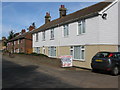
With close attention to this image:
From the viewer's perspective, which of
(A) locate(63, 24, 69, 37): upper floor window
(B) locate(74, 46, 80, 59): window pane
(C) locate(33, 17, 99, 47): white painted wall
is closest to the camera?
(C) locate(33, 17, 99, 47): white painted wall

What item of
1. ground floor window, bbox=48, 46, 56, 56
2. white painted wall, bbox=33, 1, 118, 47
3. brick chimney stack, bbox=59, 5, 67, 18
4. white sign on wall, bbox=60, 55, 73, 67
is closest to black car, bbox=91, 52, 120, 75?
white painted wall, bbox=33, 1, 118, 47

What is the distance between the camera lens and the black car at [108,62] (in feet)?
40.3

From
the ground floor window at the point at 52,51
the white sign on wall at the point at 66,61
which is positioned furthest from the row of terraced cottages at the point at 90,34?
the ground floor window at the point at 52,51

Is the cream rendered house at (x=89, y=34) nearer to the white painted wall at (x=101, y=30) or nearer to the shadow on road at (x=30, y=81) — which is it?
the white painted wall at (x=101, y=30)

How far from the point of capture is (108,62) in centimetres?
1228

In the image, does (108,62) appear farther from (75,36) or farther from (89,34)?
(75,36)

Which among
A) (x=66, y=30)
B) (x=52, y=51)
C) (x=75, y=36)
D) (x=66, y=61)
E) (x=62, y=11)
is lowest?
(x=66, y=61)

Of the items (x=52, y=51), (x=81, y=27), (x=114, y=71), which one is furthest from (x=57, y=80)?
(x=52, y=51)

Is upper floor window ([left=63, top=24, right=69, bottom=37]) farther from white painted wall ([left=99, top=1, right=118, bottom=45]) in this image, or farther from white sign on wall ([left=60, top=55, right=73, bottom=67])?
white painted wall ([left=99, top=1, right=118, bottom=45])

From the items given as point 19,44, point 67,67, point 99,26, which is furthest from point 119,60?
point 19,44

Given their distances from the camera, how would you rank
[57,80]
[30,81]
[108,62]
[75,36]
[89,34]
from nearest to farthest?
1. [30,81]
2. [57,80]
3. [108,62]
4. [89,34]
5. [75,36]

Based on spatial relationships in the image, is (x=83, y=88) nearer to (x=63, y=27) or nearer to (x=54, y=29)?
(x=63, y=27)

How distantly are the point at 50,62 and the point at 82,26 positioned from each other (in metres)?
5.09

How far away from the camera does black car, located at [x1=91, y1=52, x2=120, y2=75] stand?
12.3 metres
